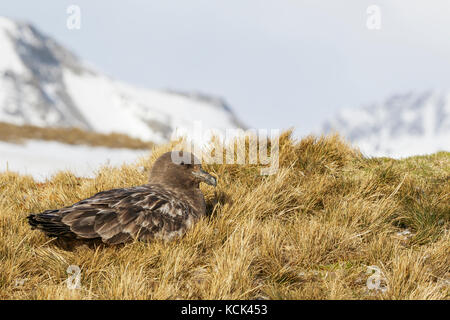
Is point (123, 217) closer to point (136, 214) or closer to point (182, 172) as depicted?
point (136, 214)

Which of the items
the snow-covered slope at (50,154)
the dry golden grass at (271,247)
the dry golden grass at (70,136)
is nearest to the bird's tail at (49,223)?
the dry golden grass at (271,247)

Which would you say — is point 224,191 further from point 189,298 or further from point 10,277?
point 10,277

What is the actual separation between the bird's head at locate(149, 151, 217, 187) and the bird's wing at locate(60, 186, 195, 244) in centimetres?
45

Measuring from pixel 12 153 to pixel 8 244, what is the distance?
36.6 ft

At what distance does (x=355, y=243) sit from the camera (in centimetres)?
553

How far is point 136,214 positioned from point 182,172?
1.13 m

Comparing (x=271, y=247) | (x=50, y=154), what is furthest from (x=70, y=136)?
(x=271, y=247)

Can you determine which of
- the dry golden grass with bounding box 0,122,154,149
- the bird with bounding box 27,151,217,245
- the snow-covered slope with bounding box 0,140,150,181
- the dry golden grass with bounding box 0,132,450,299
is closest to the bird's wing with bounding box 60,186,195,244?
the bird with bounding box 27,151,217,245

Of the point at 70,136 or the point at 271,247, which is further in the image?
the point at 70,136

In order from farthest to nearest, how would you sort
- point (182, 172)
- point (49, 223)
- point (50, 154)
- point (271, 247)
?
1. point (50, 154)
2. point (182, 172)
3. point (271, 247)
4. point (49, 223)

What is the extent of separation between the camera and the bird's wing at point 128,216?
478 centimetres

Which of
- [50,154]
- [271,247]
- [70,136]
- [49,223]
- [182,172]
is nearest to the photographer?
[49,223]

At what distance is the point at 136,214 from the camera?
501 cm

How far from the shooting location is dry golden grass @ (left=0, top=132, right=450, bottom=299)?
4.29 metres
